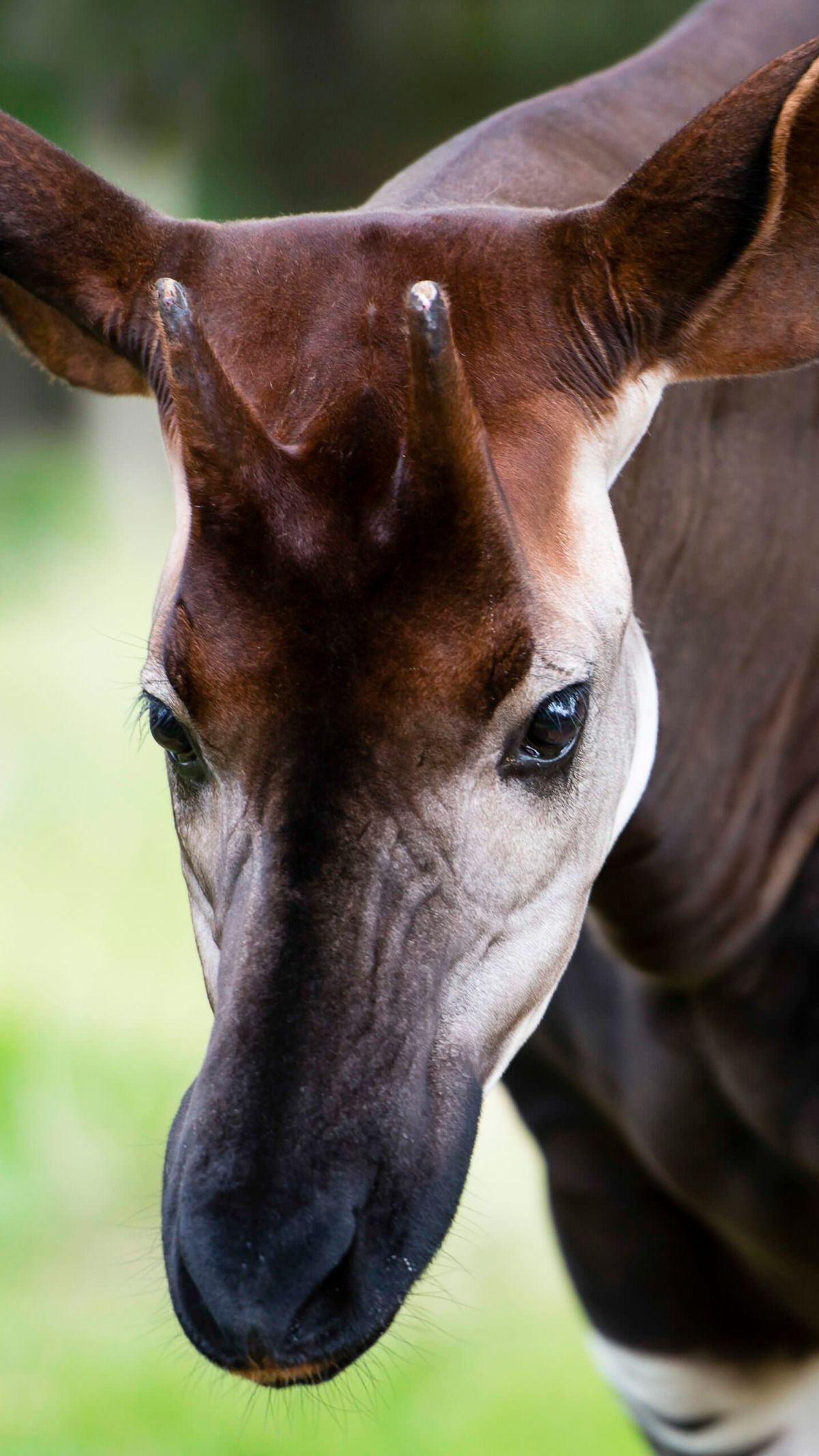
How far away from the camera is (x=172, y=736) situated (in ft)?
5.12

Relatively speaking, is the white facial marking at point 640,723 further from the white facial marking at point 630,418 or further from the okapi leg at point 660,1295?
the okapi leg at point 660,1295

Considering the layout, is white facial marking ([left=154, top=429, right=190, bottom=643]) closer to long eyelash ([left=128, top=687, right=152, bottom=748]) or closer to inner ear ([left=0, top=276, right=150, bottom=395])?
long eyelash ([left=128, top=687, right=152, bottom=748])

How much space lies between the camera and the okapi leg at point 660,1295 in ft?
8.86

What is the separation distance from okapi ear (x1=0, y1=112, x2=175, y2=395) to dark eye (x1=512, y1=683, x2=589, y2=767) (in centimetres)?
55

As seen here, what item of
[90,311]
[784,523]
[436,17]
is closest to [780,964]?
[784,523]

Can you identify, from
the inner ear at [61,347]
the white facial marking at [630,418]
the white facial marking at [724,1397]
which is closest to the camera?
the white facial marking at [630,418]

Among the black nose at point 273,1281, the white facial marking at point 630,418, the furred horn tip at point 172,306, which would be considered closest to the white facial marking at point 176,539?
the furred horn tip at point 172,306

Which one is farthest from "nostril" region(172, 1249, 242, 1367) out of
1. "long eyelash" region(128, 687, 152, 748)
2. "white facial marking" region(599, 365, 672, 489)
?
"white facial marking" region(599, 365, 672, 489)

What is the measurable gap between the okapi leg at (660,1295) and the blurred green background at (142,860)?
26cm

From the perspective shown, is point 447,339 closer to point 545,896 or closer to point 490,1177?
point 545,896

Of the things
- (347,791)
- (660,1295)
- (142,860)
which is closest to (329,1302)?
(347,791)

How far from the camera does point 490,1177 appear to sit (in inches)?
181

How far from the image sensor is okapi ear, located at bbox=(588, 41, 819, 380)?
1.57m

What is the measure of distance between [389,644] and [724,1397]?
1844 millimetres
